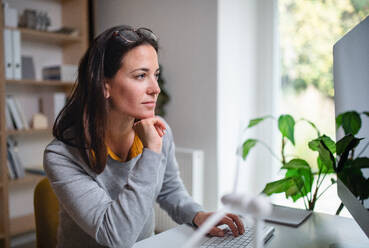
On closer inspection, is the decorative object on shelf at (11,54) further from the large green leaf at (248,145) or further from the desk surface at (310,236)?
the desk surface at (310,236)

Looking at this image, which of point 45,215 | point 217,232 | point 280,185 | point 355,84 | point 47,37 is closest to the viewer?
point 355,84

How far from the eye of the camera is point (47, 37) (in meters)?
2.64

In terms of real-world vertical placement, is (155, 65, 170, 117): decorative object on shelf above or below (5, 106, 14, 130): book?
above

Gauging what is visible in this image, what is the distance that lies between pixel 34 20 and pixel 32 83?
447 millimetres

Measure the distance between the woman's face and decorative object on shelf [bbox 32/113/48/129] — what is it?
170cm

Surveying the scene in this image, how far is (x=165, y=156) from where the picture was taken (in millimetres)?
1354

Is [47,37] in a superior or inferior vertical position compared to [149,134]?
superior

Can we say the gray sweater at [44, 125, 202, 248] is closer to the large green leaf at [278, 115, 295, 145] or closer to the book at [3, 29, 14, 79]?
the large green leaf at [278, 115, 295, 145]

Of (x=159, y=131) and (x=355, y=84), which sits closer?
(x=355, y=84)

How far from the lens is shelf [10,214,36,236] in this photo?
242cm

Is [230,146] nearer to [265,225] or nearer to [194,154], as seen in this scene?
[194,154]

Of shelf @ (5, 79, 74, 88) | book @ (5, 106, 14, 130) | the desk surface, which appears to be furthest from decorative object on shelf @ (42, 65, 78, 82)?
the desk surface

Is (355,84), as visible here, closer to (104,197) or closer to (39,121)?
(104,197)

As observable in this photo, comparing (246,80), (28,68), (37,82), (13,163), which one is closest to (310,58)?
(246,80)
